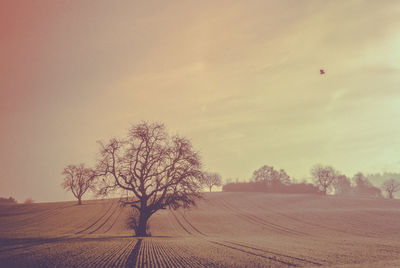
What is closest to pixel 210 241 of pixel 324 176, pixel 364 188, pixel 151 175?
pixel 151 175

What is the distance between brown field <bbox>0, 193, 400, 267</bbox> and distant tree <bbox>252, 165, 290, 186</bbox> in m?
36.5

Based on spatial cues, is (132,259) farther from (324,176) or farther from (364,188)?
(364,188)

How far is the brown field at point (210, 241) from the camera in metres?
14.9

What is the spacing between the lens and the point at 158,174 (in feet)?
97.2

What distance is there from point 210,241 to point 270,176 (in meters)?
102

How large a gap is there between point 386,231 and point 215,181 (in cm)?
9137

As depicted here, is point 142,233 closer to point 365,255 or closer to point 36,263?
point 36,263

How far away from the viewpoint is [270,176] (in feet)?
399

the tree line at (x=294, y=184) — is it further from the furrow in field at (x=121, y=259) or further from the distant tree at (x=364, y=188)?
the furrow in field at (x=121, y=259)

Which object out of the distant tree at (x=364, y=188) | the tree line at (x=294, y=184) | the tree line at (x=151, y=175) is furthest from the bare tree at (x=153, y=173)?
the distant tree at (x=364, y=188)

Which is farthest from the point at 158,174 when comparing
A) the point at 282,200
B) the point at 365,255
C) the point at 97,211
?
the point at 282,200

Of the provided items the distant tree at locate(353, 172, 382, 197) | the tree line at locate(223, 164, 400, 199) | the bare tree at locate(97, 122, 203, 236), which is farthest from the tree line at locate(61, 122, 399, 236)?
the distant tree at locate(353, 172, 382, 197)

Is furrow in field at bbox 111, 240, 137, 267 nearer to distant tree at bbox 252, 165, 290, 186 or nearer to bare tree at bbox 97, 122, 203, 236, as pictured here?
bare tree at bbox 97, 122, 203, 236

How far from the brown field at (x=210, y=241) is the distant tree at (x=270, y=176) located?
1436 inches
